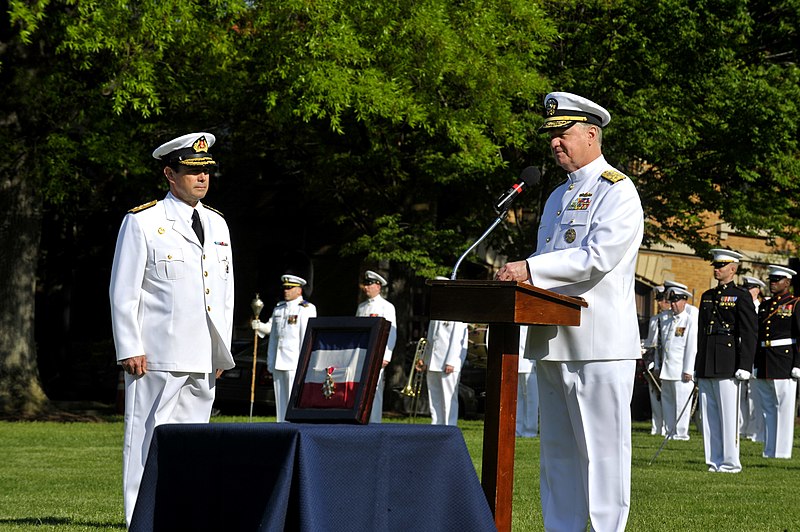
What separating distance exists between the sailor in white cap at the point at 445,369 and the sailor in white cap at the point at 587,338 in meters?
13.4

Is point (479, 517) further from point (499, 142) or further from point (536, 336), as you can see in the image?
point (499, 142)

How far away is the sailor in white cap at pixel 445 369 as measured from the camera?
785 inches

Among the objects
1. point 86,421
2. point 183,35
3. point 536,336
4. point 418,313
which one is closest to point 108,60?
point 183,35

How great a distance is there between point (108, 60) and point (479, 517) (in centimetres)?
1740

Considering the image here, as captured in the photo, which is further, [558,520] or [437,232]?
[437,232]

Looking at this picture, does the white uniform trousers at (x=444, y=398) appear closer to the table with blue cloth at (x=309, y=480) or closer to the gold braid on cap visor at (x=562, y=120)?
the gold braid on cap visor at (x=562, y=120)

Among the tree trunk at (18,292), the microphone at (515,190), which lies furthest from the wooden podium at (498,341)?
the tree trunk at (18,292)

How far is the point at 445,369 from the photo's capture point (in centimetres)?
1992

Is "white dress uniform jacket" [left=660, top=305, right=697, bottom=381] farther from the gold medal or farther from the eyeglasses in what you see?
the gold medal

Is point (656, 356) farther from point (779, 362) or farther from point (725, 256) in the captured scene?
point (725, 256)

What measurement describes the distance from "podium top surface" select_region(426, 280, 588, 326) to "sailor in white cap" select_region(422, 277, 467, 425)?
14.2m

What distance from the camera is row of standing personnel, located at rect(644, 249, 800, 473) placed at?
571 inches

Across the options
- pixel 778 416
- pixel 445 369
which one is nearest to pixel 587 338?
pixel 778 416

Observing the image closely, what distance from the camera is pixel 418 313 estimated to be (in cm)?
3303
